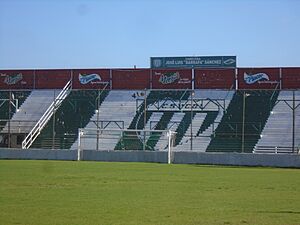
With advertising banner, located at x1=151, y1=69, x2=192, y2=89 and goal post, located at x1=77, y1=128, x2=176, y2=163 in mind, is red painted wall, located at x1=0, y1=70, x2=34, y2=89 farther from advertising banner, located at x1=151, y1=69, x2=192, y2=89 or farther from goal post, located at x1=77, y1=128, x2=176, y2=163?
goal post, located at x1=77, y1=128, x2=176, y2=163

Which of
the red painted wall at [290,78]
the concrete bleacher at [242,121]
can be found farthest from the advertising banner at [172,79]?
the red painted wall at [290,78]

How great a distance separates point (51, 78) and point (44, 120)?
315 inches

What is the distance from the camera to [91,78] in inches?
2500

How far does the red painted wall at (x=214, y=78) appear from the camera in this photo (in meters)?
58.4

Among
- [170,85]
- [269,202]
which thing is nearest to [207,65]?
[170,85]

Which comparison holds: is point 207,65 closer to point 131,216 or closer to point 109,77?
point 109,77

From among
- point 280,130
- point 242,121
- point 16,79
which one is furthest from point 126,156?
point 16,79

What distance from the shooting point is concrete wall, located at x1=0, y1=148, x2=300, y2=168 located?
136 feet

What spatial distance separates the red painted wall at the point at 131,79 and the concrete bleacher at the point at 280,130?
13348 millimetres

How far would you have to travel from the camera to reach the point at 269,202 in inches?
619

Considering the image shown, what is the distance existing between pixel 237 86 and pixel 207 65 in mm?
9529

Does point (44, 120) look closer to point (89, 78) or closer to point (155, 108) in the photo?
point (89, 78)

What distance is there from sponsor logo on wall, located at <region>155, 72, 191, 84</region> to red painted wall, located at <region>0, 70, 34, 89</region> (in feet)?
46.1

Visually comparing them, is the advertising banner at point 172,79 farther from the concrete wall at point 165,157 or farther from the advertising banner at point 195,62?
the concrete wall at point 165,157
